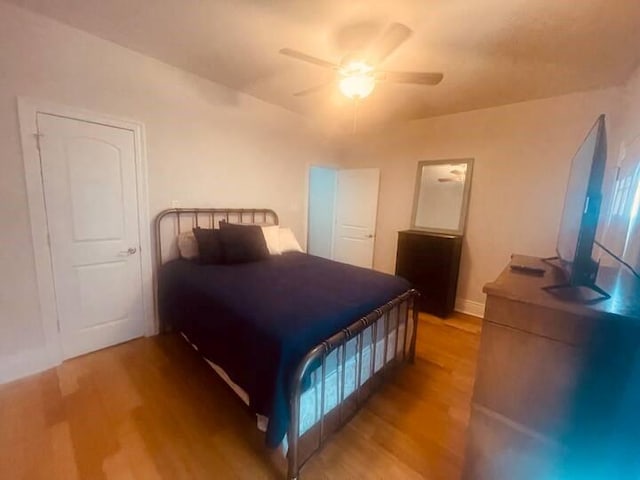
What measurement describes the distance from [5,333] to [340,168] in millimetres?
4311

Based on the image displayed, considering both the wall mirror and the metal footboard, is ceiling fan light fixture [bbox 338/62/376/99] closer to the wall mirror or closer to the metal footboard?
the metal footboard

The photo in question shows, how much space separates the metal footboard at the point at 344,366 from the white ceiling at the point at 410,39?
1938mm

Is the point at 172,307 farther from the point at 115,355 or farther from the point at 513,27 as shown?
Answer: the point at 513,27

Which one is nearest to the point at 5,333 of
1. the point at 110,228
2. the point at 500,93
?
A: the point at 110,228

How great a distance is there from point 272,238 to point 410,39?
2264mm

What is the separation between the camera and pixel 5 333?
1966 millimetres

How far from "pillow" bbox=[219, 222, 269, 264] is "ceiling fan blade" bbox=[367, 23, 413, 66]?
187cm

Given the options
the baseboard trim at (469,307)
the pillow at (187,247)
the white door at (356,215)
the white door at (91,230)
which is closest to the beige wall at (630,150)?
the baseboard trim at (469,307)

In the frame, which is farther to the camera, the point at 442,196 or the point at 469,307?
the point at 442,196

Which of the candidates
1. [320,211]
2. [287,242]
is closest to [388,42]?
[287,242]

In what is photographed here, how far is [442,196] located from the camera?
3666mm

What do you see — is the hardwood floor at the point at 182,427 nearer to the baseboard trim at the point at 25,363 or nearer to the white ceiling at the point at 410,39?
the baseboard trim at the point at 25,363

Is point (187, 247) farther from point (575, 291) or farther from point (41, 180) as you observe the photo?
point (575, 291)

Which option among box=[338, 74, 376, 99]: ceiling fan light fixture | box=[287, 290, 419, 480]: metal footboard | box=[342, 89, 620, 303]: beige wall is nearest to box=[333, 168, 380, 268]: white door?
box=[342, 89, 620, 303]: beige wall
